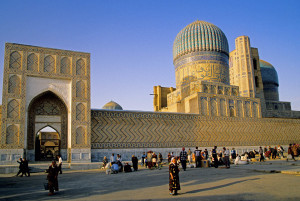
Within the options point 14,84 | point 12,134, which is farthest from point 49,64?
point 12,134

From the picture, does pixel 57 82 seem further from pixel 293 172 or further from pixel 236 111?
pixel 236 111

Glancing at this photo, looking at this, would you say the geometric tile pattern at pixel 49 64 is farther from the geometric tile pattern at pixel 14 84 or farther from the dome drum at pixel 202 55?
the dome drum at pixel 202 55

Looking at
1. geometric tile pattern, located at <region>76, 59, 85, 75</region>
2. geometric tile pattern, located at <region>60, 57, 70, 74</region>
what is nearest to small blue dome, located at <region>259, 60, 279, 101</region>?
geometric tile pattern, located at <region>76, 59, 85, 75</region>

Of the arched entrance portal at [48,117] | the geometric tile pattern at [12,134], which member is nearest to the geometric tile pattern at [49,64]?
the arched entrance portal at [48,117]

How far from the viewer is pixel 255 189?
5047 mm

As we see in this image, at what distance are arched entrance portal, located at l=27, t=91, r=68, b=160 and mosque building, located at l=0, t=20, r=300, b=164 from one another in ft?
0.15

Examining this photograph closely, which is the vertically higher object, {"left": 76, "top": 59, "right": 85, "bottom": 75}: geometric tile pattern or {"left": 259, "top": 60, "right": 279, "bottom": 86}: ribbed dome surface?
{"left": 259, "top": 60, "right": 279, "bottom": 86}: ribbed dome surface

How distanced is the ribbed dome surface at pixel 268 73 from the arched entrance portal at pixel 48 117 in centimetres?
1947

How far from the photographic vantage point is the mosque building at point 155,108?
12.8m

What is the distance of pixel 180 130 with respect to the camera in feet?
54.5

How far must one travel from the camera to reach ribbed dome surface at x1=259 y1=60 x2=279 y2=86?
2606cm

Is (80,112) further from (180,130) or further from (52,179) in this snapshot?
(52,179)

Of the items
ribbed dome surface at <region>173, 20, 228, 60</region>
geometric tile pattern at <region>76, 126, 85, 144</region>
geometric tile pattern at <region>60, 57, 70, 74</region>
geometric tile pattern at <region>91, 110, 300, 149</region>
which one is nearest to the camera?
geometric tile pattern at <region>76, 126, 85, 144</region>

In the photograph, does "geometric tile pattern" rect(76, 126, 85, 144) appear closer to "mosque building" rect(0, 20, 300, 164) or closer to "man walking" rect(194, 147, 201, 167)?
"mosque building" rect(0, 20, 300, 164)
